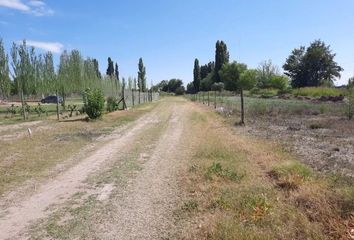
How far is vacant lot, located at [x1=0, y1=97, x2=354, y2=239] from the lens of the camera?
18.1ft

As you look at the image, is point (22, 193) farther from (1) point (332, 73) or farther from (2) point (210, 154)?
(1) point (332, 73)

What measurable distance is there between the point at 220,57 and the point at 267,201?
321 ft

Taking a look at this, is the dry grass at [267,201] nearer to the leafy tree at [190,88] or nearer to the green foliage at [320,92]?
the green foliage at [320,92]

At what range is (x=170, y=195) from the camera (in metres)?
7.45

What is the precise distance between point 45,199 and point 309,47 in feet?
312

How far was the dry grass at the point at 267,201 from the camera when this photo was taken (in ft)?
17.4

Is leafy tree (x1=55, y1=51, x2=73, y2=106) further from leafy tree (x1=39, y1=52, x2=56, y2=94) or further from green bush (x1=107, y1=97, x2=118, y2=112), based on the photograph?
green bush (x1=107, y1=97, x2=118, y2=112)

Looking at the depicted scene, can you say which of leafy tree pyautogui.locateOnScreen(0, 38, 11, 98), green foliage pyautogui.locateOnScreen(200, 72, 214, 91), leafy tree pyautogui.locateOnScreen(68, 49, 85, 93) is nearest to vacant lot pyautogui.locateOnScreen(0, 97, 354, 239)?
leafy tree pyautogui.locateOnScreen(0, 38, 11, 98)

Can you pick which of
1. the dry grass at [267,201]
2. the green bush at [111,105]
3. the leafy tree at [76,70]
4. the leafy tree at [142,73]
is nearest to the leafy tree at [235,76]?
the leafy tree at [142,73]

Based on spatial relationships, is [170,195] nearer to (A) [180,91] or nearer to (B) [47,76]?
(B) [47,76]

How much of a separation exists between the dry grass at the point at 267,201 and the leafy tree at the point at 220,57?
93.4 m

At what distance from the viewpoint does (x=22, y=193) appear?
773 cm

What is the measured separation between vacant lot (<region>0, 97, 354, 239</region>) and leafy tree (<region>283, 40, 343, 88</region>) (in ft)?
274

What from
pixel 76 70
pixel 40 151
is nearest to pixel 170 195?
pixel 40 151
